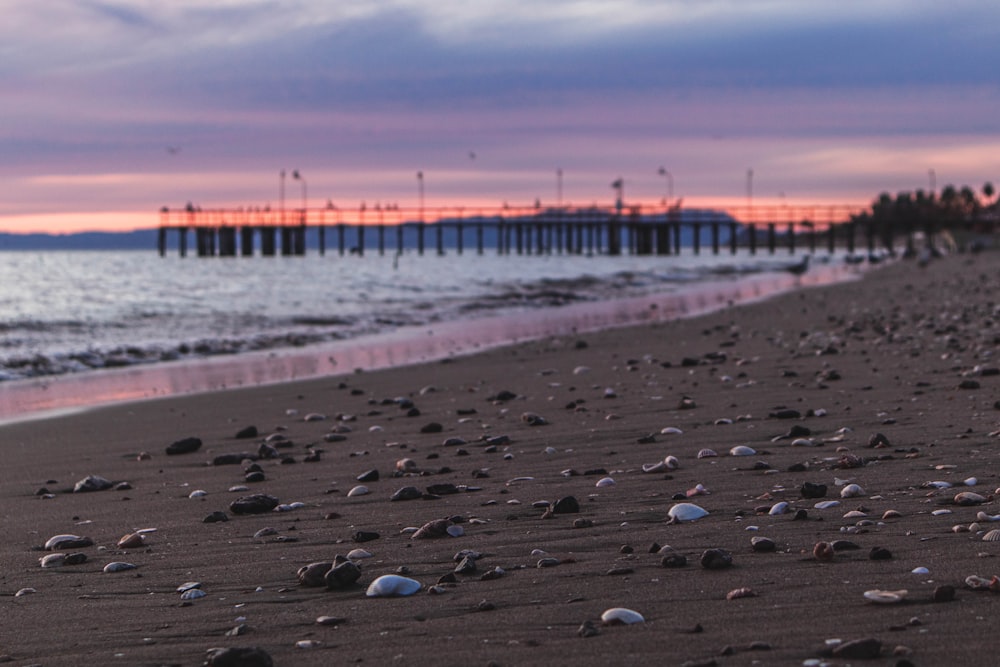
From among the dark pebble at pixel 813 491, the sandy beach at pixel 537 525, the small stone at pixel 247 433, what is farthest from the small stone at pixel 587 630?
the small stone at pixel 247 433

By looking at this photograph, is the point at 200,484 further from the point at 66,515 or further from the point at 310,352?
the point at 310,352

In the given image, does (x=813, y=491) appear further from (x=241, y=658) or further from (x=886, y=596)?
(x=241, y=658)

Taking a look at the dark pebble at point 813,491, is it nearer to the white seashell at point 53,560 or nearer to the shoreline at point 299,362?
the white seashell at point 53,560

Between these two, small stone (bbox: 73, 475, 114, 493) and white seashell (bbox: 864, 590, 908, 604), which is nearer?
white seashell (bbox: 864, 590, 908, 604)

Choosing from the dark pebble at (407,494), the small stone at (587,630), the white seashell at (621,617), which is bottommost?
the dark pebble at (407,494)

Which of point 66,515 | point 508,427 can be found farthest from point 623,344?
point 66,515

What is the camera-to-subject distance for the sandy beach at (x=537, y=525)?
2.94 meters

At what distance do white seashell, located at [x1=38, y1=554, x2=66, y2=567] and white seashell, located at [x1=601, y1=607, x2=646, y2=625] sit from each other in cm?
222

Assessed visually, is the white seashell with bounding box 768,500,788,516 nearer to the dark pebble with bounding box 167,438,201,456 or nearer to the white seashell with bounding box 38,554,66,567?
the white seashell with bounding box 38,554,66,567

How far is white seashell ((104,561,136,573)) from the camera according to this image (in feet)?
13.0

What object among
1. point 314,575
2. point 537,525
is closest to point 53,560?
point 314,575

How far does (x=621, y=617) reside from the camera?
3.00 metres

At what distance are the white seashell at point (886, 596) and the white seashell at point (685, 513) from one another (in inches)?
48.0

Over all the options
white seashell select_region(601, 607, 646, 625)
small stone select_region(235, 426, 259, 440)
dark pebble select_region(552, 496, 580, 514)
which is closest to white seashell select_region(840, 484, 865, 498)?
dark pebble select_region(552, 496, 580, 514)
